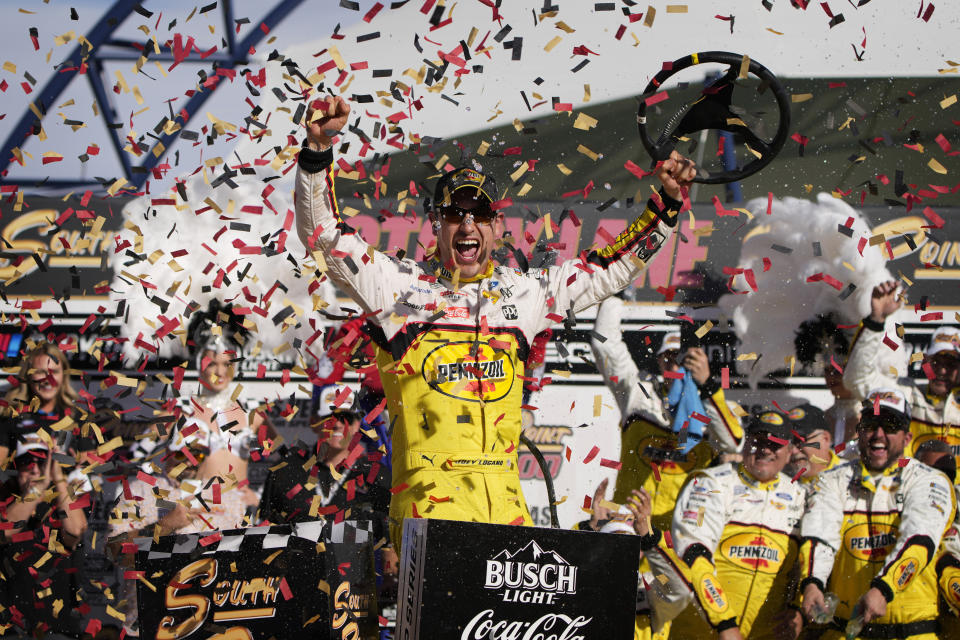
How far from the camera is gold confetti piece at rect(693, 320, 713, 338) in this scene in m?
6.18

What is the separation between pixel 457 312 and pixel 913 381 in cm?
376

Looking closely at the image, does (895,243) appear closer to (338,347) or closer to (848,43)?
(848,43)

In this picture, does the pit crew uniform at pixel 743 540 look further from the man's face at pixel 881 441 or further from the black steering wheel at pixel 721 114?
the black steering wheel at pixel 721 114

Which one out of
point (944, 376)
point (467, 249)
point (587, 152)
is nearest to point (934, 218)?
point (944, 376)

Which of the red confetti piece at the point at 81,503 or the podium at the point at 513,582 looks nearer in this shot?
the podium at the point at 513,582

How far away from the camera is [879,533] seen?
506 cm

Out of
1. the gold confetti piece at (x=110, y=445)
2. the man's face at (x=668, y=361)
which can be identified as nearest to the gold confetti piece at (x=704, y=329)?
the man's face at (x=668, y=361)

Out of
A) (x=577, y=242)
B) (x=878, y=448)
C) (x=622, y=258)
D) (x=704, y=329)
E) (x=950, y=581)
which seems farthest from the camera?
(x=577, y=242)

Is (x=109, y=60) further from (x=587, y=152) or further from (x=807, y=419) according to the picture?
(x=807, y=419)

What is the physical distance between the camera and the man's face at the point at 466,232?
3.66m

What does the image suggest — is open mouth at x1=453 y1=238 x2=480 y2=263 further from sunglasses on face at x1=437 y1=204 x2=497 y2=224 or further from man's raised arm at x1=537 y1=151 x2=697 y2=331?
man's raised arm at x1=537 y1=151 x2=697 y2=331

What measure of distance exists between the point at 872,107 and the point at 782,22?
0.89 m

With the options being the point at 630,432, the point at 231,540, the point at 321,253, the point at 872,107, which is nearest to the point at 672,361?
the point at 630,432

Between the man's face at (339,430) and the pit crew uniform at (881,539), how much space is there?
102 inches
